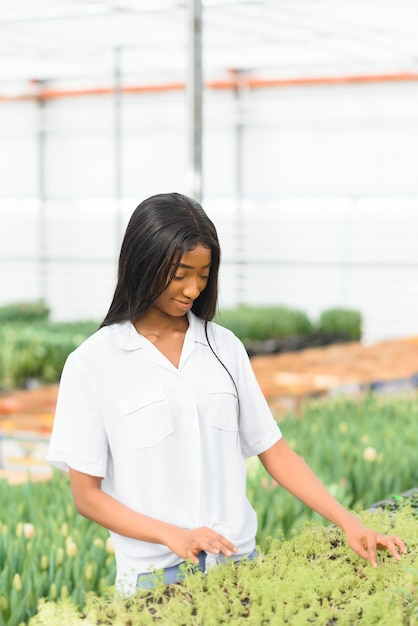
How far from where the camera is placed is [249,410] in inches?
74.2

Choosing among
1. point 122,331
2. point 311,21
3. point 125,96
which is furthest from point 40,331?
point 125,96

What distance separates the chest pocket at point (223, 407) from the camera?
180 cm

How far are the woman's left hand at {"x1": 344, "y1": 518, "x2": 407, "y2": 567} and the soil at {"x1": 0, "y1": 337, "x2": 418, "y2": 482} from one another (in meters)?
3.24

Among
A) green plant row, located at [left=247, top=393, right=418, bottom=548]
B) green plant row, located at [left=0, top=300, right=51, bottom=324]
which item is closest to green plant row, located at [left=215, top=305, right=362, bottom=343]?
green plant row, located at [left=0, top=300, right=51, bottom=324]

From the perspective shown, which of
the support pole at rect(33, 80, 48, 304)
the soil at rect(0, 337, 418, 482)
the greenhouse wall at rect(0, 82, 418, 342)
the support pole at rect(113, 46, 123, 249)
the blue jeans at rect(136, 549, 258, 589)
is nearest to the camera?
the blue jeans at rect(136, 549, 258, 589)

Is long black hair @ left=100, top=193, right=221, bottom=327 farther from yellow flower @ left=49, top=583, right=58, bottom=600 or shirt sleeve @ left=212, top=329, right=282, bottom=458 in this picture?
yellow flower @ left=49, top=583, right=58, bottom=600

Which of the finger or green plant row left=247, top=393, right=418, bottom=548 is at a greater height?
the finger

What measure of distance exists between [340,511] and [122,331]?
47 cm

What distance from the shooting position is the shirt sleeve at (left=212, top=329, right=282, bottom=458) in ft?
6.14

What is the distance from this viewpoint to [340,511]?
5.81 ft

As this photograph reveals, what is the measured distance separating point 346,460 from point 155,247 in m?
2.20

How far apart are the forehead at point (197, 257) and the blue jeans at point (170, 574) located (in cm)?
46

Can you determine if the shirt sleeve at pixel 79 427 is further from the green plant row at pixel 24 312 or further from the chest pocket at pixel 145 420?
the green plant row at pixel 24 312

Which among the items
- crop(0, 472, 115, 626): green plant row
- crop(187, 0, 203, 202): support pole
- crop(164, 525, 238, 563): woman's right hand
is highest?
crop(187, 0, 203, 202): support pole
